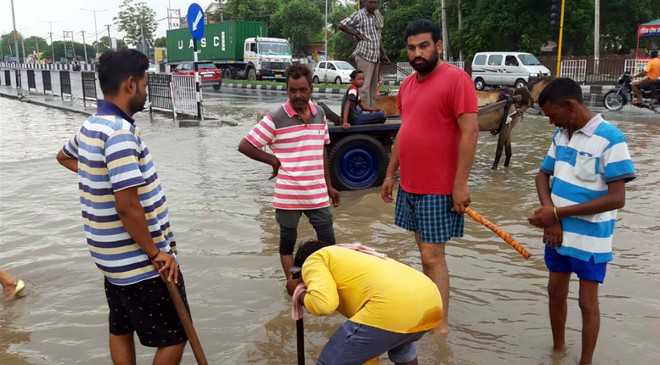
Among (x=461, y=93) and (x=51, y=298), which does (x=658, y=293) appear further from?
(x=51, y=298)

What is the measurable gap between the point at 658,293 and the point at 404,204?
2083 mm

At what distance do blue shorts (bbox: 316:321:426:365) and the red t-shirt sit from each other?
1.15 metres

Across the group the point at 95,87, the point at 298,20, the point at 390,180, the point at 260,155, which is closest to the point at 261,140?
the point at 260,155

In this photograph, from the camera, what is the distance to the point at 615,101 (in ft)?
54.6

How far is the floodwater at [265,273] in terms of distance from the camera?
140 inches

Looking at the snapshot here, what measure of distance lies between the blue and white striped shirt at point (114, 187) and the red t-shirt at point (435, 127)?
1.49 meters

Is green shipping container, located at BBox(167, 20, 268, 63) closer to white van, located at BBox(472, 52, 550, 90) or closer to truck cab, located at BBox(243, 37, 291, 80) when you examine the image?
truck cab, located at BBox(243, 37, 291, 80)

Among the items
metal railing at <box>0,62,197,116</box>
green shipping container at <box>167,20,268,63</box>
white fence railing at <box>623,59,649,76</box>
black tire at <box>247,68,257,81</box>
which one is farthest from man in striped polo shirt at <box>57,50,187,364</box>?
green shipping container at <box>167,20,268,63</box>

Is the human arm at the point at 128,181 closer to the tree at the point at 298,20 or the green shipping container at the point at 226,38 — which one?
the green shipping container at the point at 226,38

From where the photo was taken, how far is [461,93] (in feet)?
10.6

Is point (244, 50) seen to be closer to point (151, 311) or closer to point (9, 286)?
point (9, 286)

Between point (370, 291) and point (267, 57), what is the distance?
32.3m

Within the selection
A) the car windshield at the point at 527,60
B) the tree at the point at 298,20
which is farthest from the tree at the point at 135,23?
the car windshield at the point at 527,60

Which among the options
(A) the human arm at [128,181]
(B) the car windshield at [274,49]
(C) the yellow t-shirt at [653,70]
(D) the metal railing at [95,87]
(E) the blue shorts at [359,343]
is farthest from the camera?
(B) the car windshield at [274,49]
